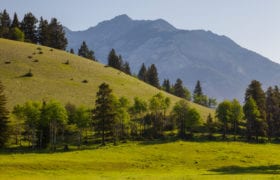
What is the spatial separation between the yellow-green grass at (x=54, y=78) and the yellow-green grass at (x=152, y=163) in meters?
45.5

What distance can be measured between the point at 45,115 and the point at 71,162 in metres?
28.2

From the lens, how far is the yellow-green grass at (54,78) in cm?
13325

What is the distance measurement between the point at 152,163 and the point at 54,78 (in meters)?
85.2

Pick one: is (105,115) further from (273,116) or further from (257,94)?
(273,116)

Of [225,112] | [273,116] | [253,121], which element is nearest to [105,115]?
[225,112]

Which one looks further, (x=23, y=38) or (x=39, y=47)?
(x=23, y=38)

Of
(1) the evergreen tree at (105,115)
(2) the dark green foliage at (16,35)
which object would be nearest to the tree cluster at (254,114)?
(1) the evergreen tree at (105,115)

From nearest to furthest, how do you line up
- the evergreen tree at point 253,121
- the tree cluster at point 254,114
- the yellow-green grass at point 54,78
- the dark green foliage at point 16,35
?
1. the evergreen tree at point 253,121
2. the tree cluster at point 254,114
3. the yellow-green grass at point 54,78
4. the dark green foliage at point 16,35

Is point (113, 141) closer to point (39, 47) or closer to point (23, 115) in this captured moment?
point (23, 115)

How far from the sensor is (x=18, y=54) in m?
162

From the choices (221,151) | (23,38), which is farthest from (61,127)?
(23,38)

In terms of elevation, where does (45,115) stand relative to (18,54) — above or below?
below

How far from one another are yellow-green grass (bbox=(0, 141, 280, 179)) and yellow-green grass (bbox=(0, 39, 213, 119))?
149 feet

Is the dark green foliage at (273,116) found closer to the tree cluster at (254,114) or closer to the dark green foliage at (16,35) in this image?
the tree cluster at (254,114)
